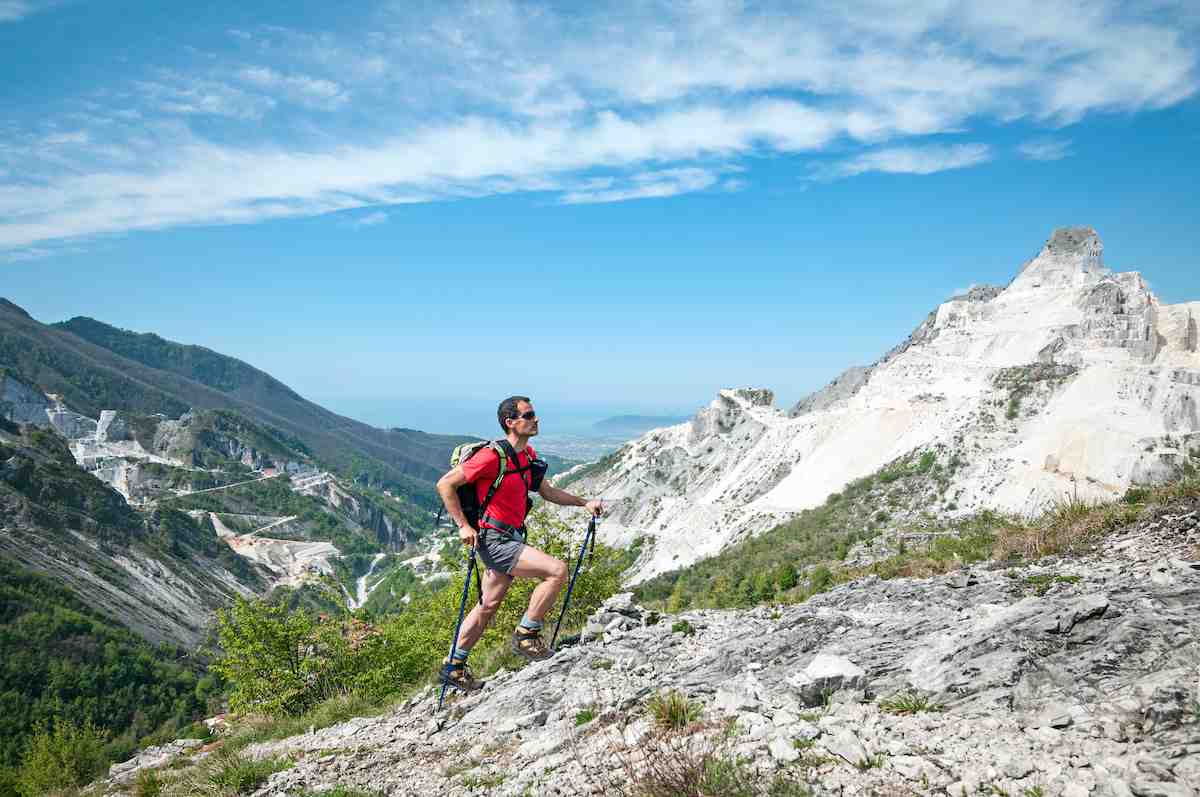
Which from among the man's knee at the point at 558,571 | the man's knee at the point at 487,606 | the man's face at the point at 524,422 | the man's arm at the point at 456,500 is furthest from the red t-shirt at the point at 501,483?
the man's knee at the point at 487,606

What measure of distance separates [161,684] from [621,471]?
6307 centimetres

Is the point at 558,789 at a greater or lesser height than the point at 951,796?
lesser

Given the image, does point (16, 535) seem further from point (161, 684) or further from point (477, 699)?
point (477, 699)

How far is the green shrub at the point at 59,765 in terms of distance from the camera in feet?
70.7

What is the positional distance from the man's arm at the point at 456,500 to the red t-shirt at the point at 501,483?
13 centimetres

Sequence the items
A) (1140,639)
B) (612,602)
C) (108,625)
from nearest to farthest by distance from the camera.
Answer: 1. (1140,639)
2. (612,602)
3. (108,625)

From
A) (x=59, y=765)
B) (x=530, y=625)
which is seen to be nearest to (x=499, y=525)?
(x=530, y=625)

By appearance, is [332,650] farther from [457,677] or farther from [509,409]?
[509,409]

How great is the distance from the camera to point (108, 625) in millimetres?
84562

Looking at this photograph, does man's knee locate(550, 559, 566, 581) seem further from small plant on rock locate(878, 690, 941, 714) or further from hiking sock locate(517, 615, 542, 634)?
small plant on rock locate(878, 690, 941, 714)

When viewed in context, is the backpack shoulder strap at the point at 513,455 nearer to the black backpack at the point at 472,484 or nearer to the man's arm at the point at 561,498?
the black backpack at the point at 472,484

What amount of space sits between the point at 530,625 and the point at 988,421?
46951 mm

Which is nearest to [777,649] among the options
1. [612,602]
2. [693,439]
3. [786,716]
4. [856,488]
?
[786,716]

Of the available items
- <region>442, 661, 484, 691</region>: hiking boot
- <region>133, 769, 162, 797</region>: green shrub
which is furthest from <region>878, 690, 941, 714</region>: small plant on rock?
<region>133, 769, 162, 797</region>: green shrub
